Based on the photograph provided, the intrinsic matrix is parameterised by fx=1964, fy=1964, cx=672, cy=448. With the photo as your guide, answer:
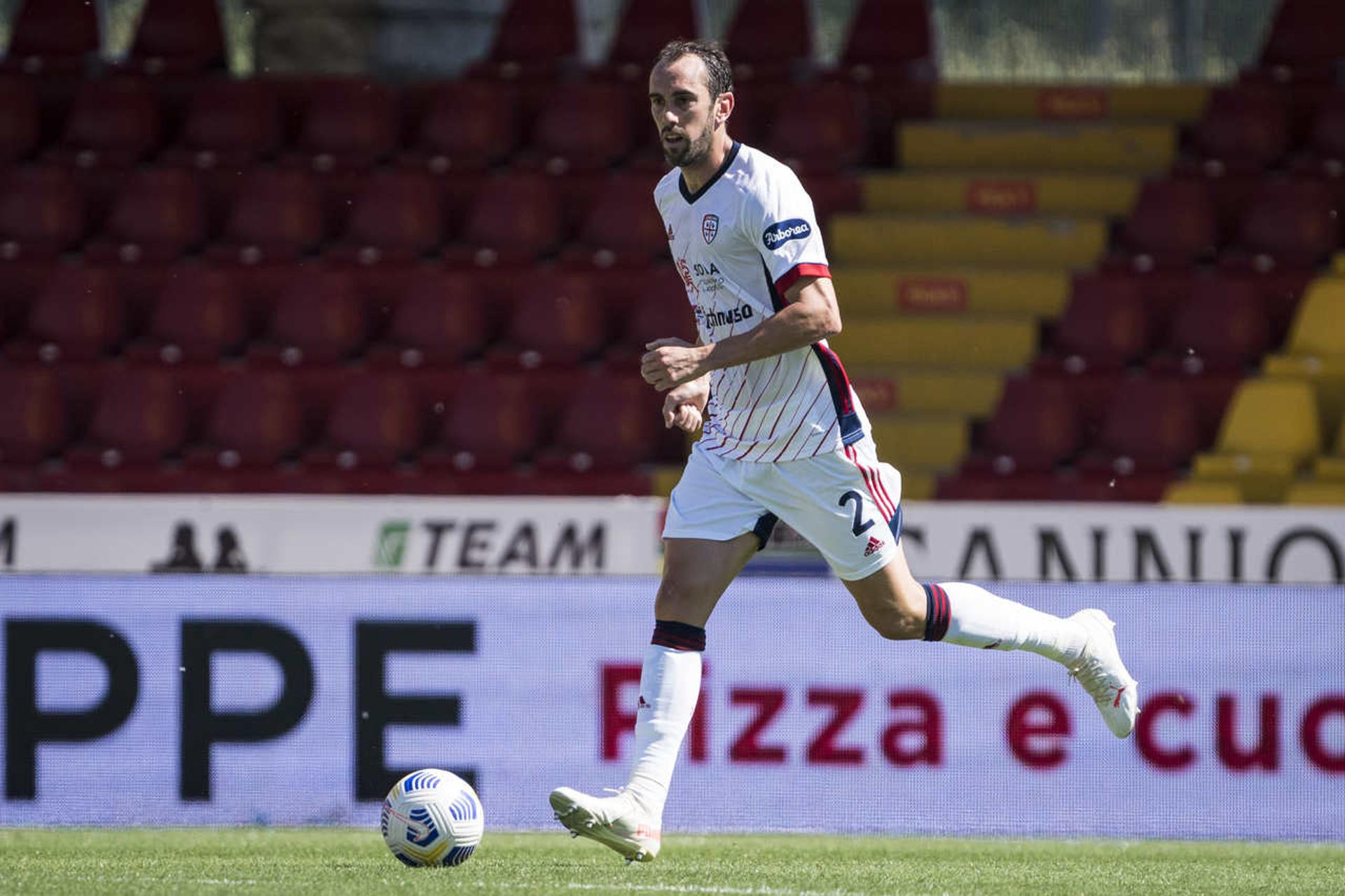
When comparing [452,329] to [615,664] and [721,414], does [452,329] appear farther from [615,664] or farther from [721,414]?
[721,414]

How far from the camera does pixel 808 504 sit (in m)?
4.72

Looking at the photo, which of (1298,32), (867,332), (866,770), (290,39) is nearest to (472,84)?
(290,39)

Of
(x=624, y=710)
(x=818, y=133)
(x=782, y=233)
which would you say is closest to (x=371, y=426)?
(x=818, y=133)

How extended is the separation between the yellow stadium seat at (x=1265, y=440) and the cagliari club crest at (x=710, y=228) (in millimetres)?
5103

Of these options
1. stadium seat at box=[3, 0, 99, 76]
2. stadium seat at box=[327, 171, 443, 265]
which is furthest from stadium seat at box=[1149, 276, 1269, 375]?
stadium seat at box=[3, 0, 99, 76]

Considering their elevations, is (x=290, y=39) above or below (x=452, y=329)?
above

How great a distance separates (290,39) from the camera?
11.2 m

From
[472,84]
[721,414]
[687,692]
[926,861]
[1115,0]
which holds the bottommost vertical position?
[926,861]

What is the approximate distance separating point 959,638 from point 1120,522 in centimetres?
330

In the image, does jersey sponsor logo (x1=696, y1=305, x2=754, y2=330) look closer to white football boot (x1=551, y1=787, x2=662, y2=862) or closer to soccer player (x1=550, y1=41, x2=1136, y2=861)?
soccer player (x1=550, y1=41, x2=1136, y2=861)

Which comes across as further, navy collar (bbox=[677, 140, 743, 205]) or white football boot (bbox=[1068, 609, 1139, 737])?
white football boot (bbox=[1068, 609, 1139, 737])

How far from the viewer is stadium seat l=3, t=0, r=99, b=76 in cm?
1112

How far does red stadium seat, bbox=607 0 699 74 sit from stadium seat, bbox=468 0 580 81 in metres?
0.26

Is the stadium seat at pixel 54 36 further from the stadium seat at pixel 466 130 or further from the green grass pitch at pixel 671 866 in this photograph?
the green grass pitch at pixel 671 866
